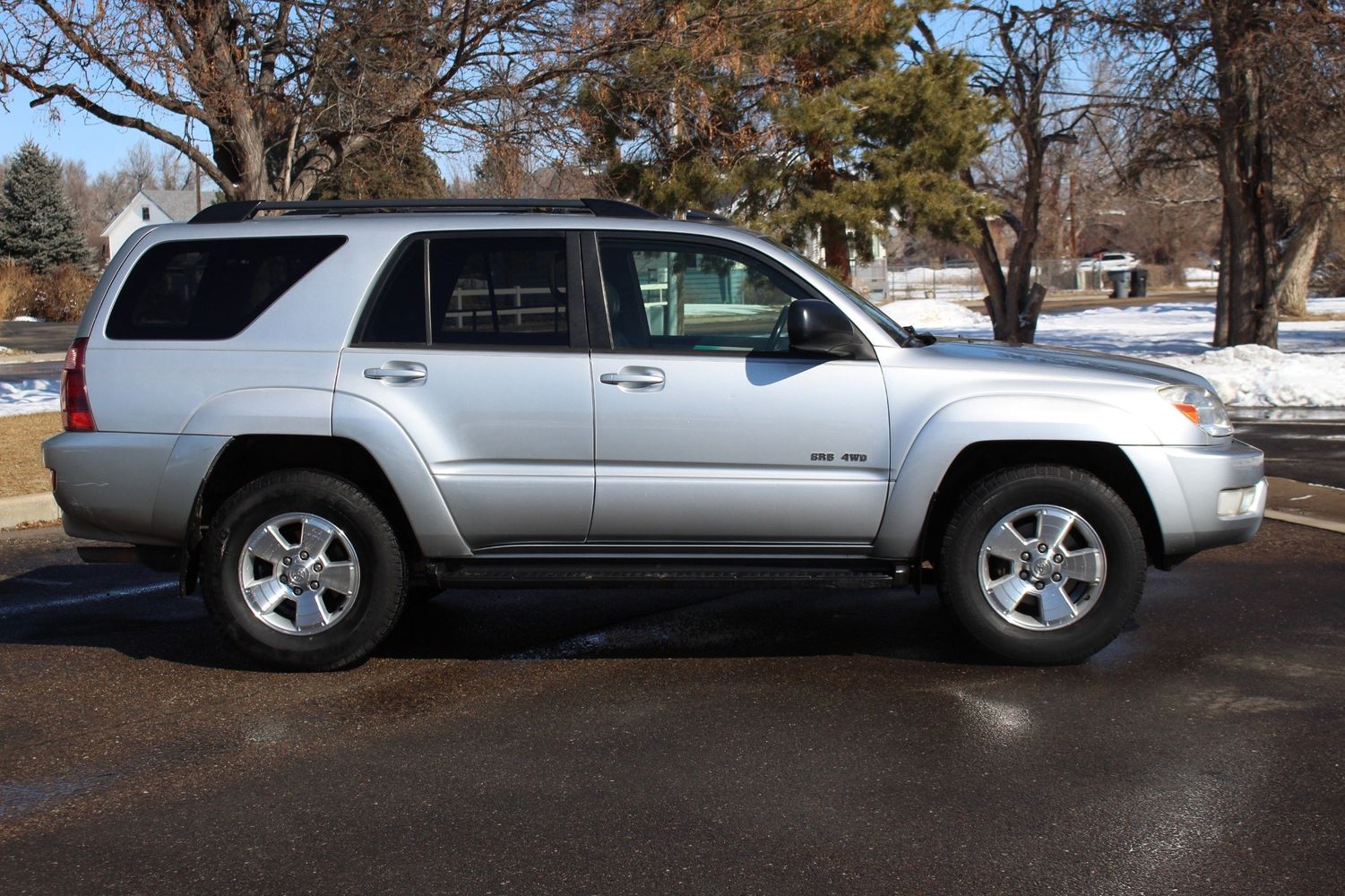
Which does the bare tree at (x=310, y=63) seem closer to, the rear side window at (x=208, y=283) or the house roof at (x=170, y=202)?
the rear side window at (x=208, y=283)

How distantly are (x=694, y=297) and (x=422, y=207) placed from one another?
1.30m

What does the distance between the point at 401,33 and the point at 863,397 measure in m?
→ 7.18

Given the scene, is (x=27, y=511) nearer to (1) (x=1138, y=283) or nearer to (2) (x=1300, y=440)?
(2) (x=1300, y=440)

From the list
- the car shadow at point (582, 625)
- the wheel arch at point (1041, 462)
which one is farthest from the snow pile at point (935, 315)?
the wheel arch at point (1041, 462)

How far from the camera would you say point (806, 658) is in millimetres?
5797

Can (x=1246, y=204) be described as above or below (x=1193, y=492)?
above

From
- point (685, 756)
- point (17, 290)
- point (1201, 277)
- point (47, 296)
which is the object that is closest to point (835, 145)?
point (685, 756)

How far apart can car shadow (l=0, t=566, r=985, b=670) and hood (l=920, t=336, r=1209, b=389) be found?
131cm

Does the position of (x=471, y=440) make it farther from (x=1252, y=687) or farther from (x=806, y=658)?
(x=1252, y=687)

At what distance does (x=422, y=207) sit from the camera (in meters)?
5.93

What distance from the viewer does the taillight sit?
566 cm

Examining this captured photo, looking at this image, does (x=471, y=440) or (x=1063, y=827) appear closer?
(x=1063, y=827)

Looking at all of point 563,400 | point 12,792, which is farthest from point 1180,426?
point 12,792

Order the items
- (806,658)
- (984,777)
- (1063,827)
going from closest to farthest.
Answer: (1063,827), (984,777), (806,658)
